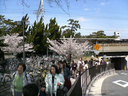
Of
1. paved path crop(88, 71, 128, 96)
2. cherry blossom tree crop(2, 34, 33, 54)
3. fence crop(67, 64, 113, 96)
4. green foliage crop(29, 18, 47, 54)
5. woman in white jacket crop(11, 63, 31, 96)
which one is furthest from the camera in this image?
cherry blossom tree crop(2, 34, 33, 54)

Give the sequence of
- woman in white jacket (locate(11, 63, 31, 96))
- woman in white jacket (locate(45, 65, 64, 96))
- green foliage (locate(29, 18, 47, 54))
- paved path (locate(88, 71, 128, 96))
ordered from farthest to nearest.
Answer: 1. green foliage (locate(29, 18, 47, 54))
2. paved path (locate(88, 71, 128, 96))
3. woman in white jacket (locate(45, 65, 64, 96))
4. woman in white jacket (locate(11, 63, 31, 96))

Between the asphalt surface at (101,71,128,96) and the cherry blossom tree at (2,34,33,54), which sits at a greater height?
the cherry blossom tree at (2,34,33,54)

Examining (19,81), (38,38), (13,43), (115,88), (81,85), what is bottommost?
(115,88)

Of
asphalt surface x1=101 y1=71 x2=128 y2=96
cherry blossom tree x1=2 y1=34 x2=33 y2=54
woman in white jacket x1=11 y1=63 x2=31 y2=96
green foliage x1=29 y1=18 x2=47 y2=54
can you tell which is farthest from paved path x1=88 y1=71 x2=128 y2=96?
cherry blossom tree x1=2 y1=34 x2=33 y2=54

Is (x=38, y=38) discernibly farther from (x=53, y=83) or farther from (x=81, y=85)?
(x=53, y=83)

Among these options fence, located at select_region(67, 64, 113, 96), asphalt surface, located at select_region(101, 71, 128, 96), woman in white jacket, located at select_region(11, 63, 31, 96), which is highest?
woman in white jacket, located at select_region(11, 63, 31, 96)

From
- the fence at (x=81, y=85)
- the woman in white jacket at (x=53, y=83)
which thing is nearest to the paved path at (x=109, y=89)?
the fence at (x=81, y=85)

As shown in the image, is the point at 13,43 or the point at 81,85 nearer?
the point at 81,85

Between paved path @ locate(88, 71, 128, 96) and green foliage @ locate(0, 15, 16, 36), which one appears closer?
paved path @ locate(88, 71, 128, 96)

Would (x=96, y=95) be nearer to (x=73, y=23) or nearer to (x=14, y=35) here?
(x=14, y=35)

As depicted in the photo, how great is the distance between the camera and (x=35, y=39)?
33094 mm

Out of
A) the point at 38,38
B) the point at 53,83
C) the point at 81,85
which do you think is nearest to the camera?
the point at 53,83

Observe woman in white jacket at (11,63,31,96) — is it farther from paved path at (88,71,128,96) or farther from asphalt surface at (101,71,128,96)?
asphalt surface at (101,71,128,96)

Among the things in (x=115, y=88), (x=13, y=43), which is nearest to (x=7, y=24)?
(x=13, y=43)
